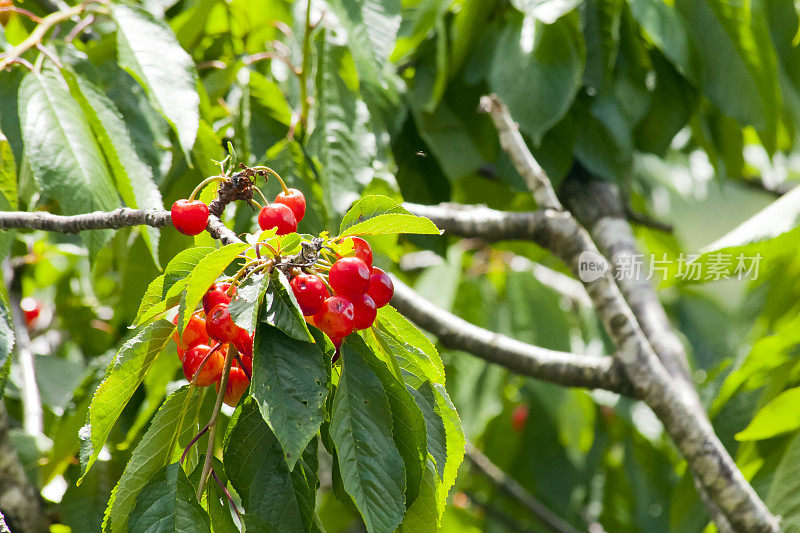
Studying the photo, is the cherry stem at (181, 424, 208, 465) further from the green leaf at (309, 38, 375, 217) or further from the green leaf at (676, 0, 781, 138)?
the green leaf at (676, 0, 781, 138)

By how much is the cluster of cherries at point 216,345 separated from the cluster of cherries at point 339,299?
55 mm

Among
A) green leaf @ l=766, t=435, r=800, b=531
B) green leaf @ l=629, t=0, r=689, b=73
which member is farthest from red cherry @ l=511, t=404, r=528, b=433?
green leaf @ l=629, t=0, r=689, b=73

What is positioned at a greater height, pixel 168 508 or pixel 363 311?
pixel 363 311

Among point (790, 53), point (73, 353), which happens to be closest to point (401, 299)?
point (790, 53)

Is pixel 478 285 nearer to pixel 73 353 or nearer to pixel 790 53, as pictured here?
pixel 790 53

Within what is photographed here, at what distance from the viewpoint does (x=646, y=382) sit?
1.26m

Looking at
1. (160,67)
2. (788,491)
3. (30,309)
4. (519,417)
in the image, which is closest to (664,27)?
(788,491)

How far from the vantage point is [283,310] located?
62 centimetres

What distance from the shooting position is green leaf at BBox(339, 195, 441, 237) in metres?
0.67

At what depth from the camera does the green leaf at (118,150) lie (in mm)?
914

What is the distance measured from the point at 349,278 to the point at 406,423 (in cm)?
13

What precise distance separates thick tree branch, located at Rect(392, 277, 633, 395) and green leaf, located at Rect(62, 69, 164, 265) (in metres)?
0.55

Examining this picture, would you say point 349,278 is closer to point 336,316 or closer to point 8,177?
point 336,316

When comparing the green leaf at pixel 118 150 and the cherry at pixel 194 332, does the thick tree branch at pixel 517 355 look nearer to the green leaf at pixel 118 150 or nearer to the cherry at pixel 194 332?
the green leaf at pixel 118 150
